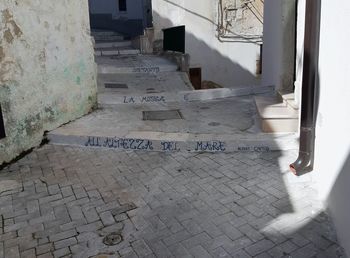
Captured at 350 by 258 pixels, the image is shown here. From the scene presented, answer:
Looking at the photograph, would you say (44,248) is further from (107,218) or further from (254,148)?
(254,148)

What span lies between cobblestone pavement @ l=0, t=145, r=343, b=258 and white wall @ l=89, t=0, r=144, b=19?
1285 cm

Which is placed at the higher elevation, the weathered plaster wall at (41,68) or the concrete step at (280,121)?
the weathered plaster wall at (41,68)

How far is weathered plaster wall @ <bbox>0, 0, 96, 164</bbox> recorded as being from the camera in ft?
17.3

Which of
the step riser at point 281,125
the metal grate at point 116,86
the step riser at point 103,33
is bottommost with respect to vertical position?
the step riser at point 281,125

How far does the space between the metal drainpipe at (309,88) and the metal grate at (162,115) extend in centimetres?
287

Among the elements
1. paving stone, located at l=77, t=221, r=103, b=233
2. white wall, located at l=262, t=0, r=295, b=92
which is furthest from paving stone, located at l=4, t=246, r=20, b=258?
white wall, located at l=262, t=0, r=295, b=92

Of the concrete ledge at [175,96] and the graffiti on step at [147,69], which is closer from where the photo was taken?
the concrete ledge at [175,96]

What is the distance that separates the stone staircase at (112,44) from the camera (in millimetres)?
14170

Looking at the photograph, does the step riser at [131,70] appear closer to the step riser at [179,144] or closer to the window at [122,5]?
the step riser at [179,144]

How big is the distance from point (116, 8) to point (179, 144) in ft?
42.9

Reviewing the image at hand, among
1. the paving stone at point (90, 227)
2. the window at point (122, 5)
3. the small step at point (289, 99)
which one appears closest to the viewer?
the paving stone at point (90, 227)

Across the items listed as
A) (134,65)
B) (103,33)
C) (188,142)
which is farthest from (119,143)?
(103,33)

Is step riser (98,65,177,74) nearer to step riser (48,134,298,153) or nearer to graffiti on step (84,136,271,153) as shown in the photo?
step riser (48,134,298,153)

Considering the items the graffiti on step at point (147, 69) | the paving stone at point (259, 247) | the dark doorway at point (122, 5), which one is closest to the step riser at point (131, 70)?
the graffiti on step at point (147, 69)
